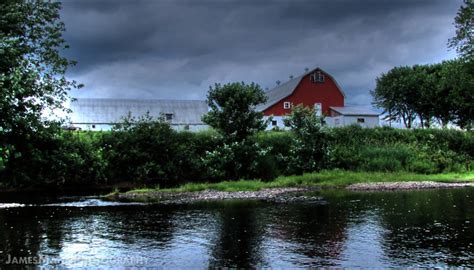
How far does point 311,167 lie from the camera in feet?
92.2

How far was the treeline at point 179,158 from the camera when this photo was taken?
2473 centimetres

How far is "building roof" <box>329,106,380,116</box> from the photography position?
6504cm

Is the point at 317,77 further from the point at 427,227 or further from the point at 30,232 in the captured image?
the point at 30,232

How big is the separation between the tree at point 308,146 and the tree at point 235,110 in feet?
10.6

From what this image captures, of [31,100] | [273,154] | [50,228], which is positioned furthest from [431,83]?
[50,228]

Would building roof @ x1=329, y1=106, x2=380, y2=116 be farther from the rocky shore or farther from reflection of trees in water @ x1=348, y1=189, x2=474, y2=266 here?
reflection of trees in water @ x1=348, y1=189, x2=474, y2=266

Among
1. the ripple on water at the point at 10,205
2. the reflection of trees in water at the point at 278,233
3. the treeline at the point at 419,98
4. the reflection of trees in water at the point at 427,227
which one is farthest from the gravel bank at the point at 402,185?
the treeline at the point at 419,98

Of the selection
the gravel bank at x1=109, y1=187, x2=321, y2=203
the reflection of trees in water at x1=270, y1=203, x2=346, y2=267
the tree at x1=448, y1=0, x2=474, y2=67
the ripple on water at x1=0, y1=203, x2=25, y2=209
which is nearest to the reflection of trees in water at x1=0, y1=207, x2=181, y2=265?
the ripple on water at x1=0, y1=203, x2=25, y2=209

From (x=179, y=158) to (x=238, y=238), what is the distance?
17.8 m

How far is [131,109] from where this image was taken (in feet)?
225

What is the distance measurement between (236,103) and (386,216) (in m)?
14.2

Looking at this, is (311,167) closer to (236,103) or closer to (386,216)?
(236,103)

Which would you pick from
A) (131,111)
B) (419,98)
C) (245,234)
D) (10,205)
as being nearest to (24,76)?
(10,205)

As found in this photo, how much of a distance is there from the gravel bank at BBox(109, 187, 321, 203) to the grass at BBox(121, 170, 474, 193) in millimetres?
916
